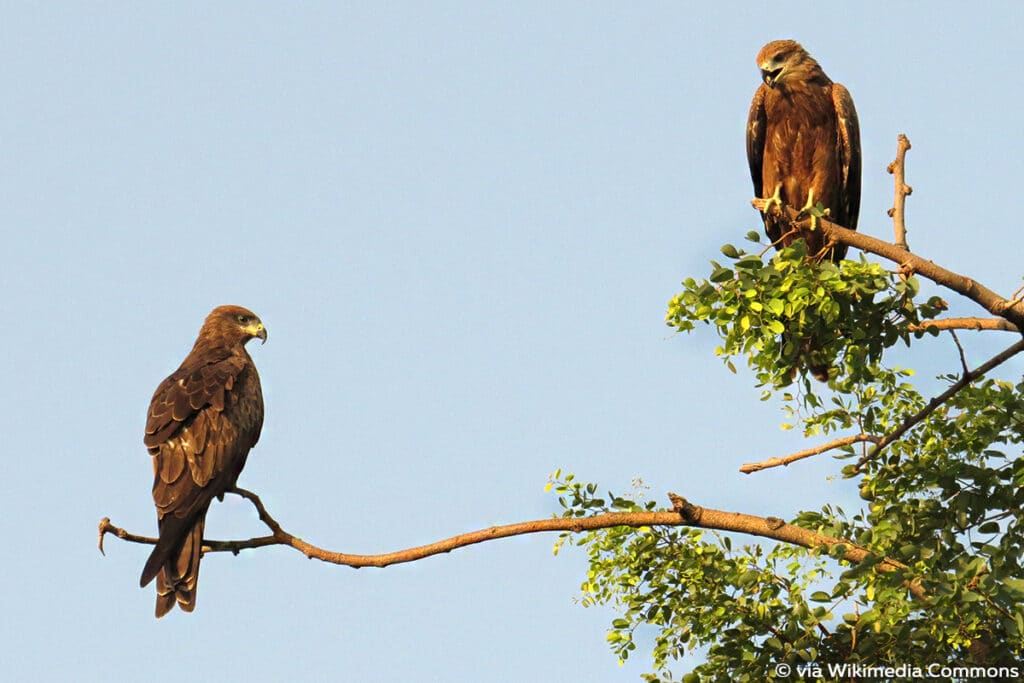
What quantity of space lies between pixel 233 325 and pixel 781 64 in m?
5.38

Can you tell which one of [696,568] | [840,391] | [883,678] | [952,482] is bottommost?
[883,678]

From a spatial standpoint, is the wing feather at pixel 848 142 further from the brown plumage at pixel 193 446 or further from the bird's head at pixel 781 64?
the brown plumage at pixel 193 446

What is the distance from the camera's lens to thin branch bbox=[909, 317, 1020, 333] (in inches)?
287

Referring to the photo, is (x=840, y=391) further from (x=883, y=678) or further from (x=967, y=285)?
(x=883, y=678)

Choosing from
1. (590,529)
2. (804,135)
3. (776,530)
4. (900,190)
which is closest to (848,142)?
(804,135)

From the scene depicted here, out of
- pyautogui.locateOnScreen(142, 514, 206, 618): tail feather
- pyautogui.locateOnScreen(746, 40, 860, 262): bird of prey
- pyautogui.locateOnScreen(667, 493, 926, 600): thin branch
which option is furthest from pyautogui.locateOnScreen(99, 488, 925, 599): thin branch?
pyautogui.locateOnScreen(746, 40, 860, 262): bird of prey

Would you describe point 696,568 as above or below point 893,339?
below

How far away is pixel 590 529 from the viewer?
7309mm

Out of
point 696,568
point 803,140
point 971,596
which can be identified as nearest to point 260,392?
point 696,568

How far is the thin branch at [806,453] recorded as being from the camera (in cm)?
732

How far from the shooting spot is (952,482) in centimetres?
776

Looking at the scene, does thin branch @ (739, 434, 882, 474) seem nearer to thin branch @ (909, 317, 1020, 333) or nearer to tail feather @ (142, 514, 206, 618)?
thin branch @ (909, 317, 1020, 333)

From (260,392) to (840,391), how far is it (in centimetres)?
469

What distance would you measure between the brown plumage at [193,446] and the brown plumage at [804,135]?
4.68 metres
